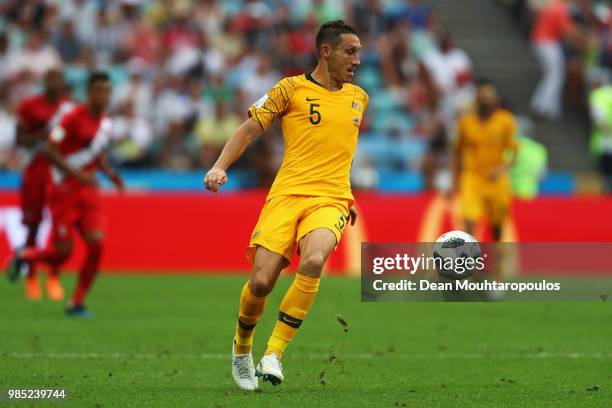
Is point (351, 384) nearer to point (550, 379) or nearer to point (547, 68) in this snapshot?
point (550, 379)

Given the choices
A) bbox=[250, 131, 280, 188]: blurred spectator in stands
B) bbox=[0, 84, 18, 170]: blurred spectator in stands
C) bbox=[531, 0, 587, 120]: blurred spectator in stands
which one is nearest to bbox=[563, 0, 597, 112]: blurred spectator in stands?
bbox=[531, 0, 587, 120]: blurred spectator in stands

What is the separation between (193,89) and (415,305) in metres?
8.41

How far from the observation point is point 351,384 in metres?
9.16

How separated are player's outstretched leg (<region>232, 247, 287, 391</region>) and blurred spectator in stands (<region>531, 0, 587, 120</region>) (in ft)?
58.7

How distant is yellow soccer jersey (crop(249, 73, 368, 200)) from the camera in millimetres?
8828

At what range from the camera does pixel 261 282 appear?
851cm

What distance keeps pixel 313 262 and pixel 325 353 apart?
297 cm

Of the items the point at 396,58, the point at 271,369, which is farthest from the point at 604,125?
the point at 271,369

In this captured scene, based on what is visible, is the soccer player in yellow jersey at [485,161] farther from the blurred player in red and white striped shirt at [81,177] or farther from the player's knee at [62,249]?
the player's knee at [62,249]

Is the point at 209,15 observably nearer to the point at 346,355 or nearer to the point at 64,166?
the point at 64,166

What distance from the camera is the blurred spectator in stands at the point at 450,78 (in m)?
24.0

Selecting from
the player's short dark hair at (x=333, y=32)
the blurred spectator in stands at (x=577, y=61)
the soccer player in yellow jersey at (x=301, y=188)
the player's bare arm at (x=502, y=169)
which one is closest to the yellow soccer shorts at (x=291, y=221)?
the soccer player in yellow jersey at (x=301, y=188)

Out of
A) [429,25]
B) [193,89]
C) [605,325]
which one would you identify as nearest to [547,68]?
[429,25]

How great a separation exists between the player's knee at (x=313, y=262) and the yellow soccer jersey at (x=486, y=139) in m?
8.05
